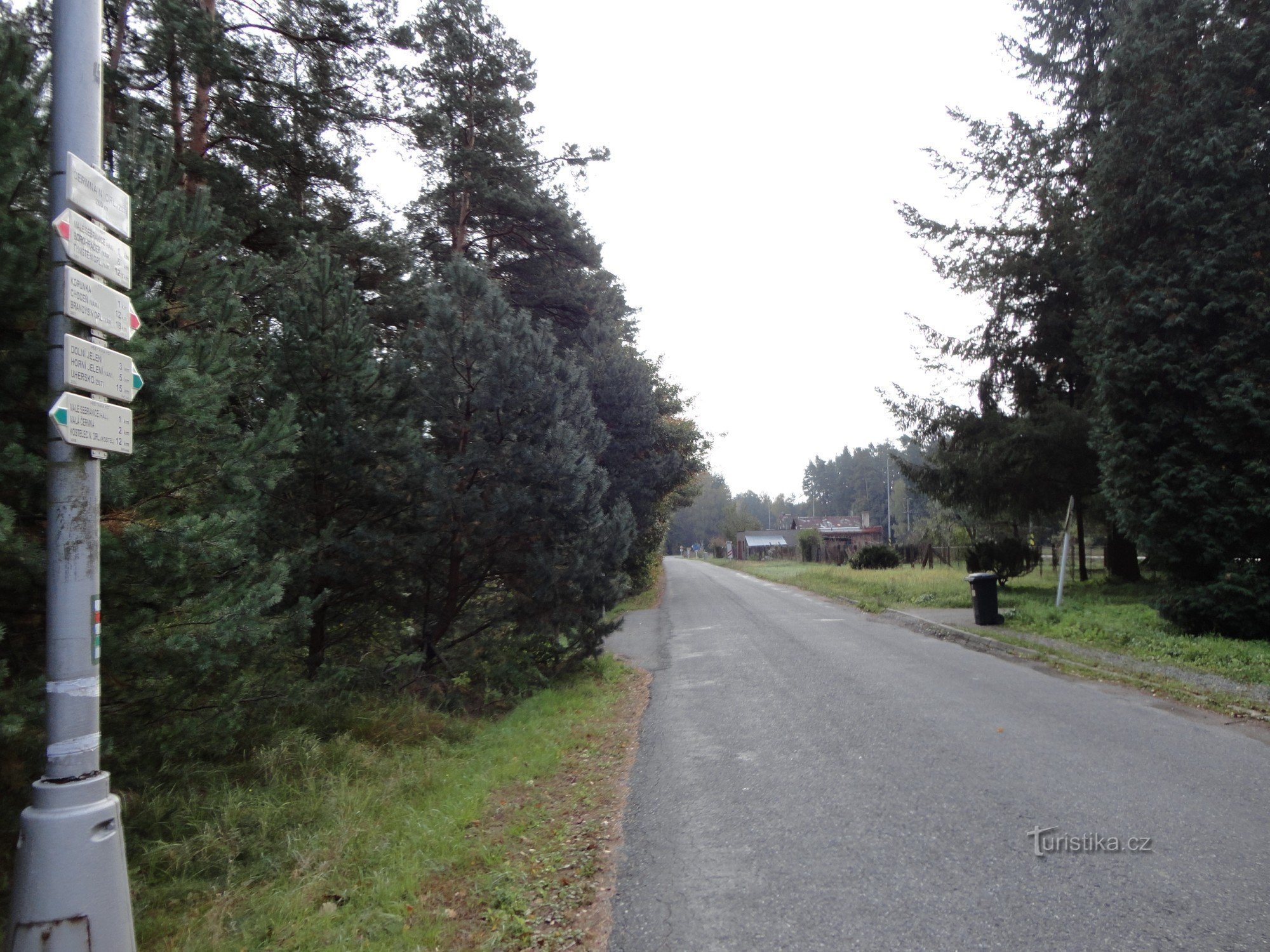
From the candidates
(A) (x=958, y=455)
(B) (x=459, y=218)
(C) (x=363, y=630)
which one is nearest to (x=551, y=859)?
(C) (x=363, y=630)

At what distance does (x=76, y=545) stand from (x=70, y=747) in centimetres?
74

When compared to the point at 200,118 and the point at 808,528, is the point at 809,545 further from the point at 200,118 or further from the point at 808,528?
the point at 200,118

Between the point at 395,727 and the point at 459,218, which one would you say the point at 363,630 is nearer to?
the point at 395,727

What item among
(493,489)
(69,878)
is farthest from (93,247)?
(493,489)

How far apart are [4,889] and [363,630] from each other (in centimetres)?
514

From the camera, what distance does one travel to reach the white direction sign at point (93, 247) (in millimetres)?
2863

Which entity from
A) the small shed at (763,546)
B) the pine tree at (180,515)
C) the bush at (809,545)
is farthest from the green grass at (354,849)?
the small shed at (763,546)

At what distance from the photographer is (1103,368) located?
12.6 m

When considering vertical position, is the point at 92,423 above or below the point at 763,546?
above

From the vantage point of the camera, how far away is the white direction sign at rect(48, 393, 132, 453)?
9.20ft

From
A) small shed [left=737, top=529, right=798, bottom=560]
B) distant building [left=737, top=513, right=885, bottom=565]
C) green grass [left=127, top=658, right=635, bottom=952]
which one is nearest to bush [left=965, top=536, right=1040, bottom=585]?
green grass [left=127, top=658, right=635, bottom=952]

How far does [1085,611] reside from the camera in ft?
48.3

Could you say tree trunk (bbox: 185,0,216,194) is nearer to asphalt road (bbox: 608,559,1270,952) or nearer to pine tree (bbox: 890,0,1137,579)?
asphalt road (bbox: 608,559,1270,952)

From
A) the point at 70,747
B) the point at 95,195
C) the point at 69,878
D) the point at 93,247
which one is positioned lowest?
the point at 69,878
